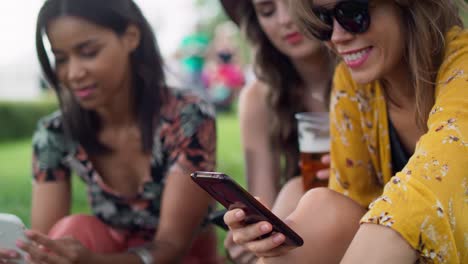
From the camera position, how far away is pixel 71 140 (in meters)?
2.74

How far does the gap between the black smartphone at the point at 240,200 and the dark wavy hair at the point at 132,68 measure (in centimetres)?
109

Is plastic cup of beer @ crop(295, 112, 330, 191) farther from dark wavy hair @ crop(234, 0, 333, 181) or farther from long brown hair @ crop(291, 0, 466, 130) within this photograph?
long brown hair @ crop(291, 0, 466, 130)

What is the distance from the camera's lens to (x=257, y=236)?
1.64 m

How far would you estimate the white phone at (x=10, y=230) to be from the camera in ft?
6.76

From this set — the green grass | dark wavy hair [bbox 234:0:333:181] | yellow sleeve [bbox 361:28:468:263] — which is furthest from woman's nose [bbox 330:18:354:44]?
the green grass

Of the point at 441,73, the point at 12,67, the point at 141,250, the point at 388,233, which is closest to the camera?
the point at 388,233

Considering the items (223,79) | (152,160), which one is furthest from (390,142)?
(223,79)

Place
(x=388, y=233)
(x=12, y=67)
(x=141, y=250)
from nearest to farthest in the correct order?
(x=388, y=233) < (x=141, y=250) < (x=12, y=67)

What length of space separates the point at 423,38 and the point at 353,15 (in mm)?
199

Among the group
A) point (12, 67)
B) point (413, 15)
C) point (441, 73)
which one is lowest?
point (12, 67)

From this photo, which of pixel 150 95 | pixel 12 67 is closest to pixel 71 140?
pixel 150 95

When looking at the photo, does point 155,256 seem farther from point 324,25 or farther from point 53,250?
Answer: point 324,25

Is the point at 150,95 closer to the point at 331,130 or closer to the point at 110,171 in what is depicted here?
the point at 110,171

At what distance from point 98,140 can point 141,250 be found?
57 cm
